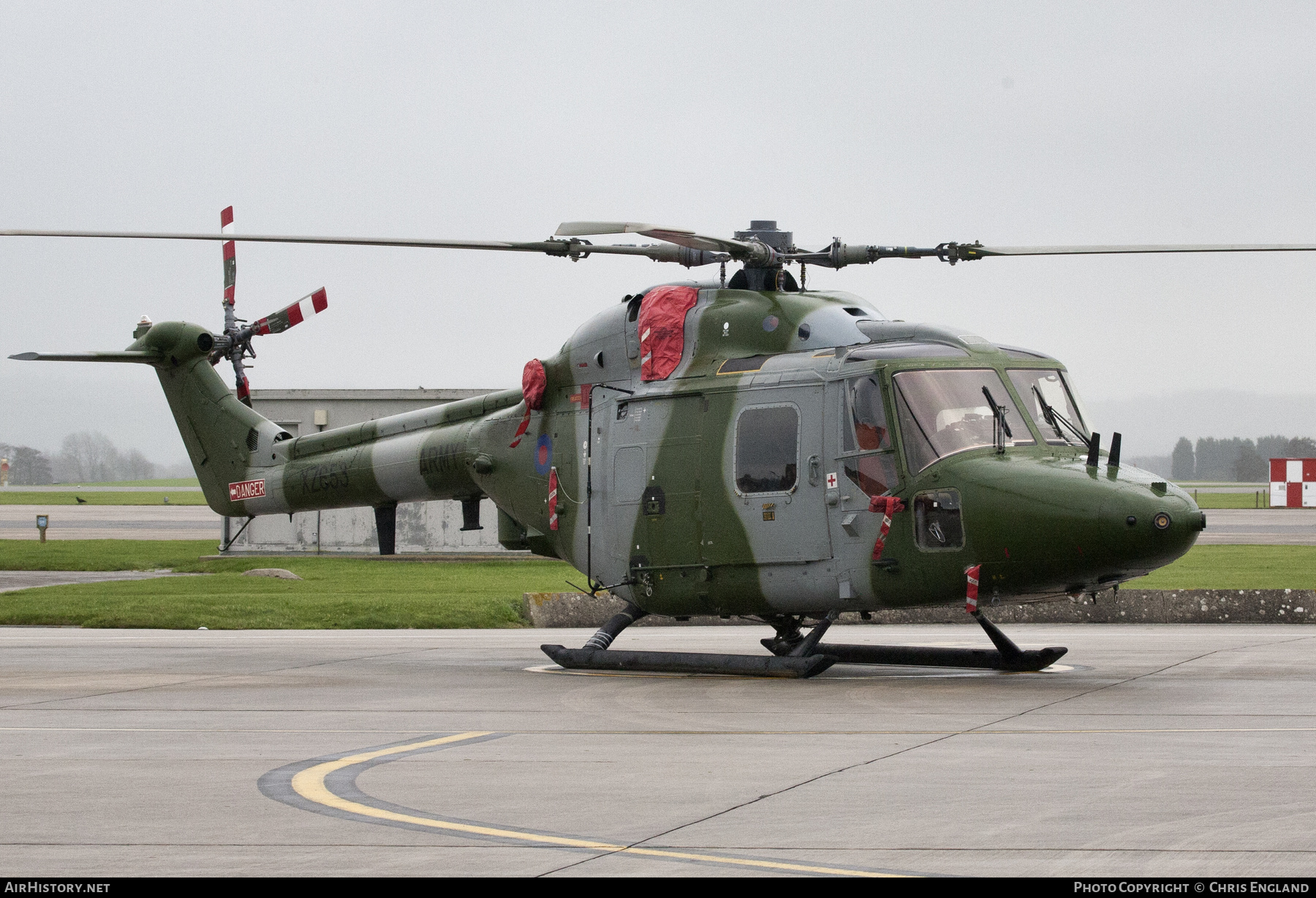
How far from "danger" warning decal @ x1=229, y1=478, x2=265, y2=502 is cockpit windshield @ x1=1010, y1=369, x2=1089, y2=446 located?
1090 centimetres

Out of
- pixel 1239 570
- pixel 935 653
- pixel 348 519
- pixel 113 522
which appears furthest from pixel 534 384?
pixel 113 522

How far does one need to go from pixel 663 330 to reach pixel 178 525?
173 feet

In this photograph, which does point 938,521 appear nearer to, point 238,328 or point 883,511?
point 883,511

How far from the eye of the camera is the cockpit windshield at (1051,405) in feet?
43.0

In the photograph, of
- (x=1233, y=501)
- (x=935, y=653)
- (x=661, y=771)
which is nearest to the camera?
(x=661, y=771)

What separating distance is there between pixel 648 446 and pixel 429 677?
3248 mm

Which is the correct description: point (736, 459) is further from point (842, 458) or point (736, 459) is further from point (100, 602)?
point (100, 602)

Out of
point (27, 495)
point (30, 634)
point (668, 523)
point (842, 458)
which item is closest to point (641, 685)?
point (668, 523)

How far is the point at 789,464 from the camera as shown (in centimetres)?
1364

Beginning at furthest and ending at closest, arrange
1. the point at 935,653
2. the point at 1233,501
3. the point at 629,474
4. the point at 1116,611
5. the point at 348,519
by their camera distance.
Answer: the point at 1233,501
the point at 348,519
the point at 1116,611
the point at 629,474
the point at 935,653

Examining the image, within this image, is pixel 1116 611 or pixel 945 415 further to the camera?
pixel 1116 611

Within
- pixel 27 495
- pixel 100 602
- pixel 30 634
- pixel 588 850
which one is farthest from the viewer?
pixel 27 495

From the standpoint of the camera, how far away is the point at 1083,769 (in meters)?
8.20

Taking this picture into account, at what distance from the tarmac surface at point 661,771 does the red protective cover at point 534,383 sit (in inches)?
115
